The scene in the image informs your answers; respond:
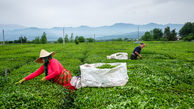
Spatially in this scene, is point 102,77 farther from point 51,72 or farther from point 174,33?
point 174,33

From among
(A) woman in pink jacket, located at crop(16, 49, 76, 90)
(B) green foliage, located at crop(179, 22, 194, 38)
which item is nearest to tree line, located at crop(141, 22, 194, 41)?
(B) green foliage, located at crop(179, 22, 194, 38)

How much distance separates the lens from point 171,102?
3717 millimetres

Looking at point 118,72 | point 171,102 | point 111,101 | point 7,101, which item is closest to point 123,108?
point 111,101

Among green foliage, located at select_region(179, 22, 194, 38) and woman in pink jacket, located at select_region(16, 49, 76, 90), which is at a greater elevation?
green foliage, located at select_region(179, 22, 194, 38)

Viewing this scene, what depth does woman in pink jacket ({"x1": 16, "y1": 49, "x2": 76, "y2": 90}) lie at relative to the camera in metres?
4.66

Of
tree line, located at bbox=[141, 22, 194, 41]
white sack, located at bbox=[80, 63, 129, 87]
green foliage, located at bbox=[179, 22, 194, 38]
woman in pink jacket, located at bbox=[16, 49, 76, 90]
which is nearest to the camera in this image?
woman in pink jacket, located at bbox=[16, 49, 76, 90]

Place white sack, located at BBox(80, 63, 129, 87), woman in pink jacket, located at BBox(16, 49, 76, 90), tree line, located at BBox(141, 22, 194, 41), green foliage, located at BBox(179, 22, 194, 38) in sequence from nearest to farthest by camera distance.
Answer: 1. woman in pink jacket, located at BBox(16, 49, 76, 90)
2. white sack, located at BBox(80, 63, 129, 87)
3. tree line, located at BBox(141, 22, 194, 41)
4. green foliage, located at BBox(179, 22, 194, 38)

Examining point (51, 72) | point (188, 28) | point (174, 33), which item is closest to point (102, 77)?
point (51, 72)

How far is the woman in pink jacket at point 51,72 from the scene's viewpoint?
466cm

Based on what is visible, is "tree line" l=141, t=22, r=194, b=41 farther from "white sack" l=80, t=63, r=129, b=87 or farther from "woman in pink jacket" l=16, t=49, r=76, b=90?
"woman in pink jacket" l=16, t=49, r=76, b=90

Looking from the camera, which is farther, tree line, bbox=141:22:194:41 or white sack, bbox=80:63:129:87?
tree line, bbox=141:22:194:41

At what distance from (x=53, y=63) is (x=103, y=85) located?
1898 millimetres

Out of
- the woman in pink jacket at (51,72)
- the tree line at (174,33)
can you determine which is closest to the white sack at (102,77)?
the woman in pink jacket at (51,72)

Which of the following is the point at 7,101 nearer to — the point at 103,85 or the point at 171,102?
the point at 103,85
